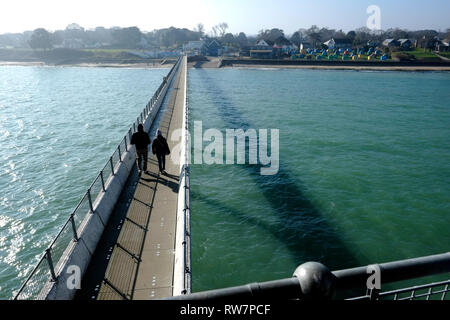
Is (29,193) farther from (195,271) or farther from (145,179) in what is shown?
(195,271)

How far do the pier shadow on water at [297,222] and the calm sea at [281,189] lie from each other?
0.19 ft

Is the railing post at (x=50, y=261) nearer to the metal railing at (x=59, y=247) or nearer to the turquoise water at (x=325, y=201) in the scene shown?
the metal railing at (x=59, y=247)

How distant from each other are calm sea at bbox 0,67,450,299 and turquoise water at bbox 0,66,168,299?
90 millimetres

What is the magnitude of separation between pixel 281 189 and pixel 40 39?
17503cm

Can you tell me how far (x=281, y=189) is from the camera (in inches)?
780

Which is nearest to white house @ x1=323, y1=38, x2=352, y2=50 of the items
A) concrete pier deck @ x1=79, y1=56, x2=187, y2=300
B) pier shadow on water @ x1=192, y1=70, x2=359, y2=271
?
pier shadow on water @ x1=192, y1=70, x2=359, y2=271

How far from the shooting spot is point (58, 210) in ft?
55.1

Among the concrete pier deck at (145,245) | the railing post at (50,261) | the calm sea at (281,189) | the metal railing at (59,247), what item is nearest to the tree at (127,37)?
the calm sea at (281,189)

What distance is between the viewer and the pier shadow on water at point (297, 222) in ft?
45.2

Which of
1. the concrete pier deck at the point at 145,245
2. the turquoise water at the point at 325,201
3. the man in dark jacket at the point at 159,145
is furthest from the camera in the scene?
the turquoise water at the point at 325,201

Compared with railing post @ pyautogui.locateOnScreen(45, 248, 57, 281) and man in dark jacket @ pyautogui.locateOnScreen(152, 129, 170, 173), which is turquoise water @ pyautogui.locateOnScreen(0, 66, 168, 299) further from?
man in dark jacket @ pyautogui.locateOnScreen(152, 129, 170, 173)

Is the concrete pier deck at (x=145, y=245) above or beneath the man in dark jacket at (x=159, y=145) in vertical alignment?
beneath

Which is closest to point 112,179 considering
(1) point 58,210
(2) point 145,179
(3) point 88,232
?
(2) point 145,179

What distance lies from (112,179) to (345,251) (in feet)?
35.0
